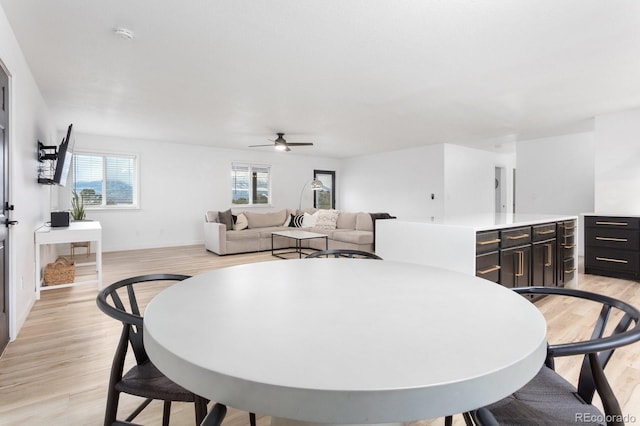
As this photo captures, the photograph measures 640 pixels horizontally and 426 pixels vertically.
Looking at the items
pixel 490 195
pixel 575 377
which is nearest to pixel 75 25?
pixel 575 377

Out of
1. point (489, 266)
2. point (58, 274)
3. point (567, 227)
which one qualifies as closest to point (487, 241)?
point (489, 266)

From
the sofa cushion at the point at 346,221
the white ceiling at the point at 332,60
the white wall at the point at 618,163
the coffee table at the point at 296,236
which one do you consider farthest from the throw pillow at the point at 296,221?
the white wall at the point at 618,163

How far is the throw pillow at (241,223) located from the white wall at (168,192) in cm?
124

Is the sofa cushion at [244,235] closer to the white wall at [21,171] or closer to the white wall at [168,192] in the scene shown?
the white wall at [168,192]

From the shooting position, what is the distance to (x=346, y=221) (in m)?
7.00

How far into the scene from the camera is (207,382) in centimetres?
59

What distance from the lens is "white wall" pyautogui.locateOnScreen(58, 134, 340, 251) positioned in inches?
265

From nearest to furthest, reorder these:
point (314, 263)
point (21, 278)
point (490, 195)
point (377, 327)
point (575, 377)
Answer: point (377, 327) → point (314, 263) → point (575, 377) → point (21, 278) → point (490, 195)

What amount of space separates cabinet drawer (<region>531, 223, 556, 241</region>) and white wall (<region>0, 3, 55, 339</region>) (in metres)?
4.55

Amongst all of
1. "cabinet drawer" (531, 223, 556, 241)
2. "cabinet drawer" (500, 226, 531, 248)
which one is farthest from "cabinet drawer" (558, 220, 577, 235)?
"cabinet drawer" (500, 226, 531, 248)

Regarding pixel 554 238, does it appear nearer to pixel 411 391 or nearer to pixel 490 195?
pixel 411 391

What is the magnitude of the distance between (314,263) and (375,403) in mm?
993

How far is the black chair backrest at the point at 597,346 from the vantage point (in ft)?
2.88

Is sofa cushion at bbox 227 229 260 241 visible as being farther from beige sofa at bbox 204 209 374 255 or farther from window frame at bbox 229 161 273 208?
window frame at bbox 229 161 273 208
